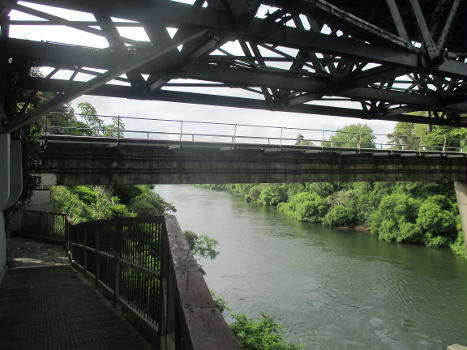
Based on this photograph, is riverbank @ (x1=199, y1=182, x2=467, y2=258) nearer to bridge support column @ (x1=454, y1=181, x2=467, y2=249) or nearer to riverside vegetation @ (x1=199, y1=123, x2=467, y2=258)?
riverside vegetation @ (x1=199, y1=123, x2=467, y2=258)

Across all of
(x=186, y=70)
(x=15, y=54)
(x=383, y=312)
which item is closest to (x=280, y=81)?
(x=186, y=70)

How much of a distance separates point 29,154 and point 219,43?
525 centimetres

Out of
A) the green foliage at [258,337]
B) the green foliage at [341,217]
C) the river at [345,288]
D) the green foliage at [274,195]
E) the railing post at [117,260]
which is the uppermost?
the railing post at [117,260]

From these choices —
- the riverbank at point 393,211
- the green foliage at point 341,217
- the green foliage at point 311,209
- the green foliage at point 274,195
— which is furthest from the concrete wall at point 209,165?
the green foliage at point 274,195

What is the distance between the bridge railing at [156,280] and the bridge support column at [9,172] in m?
1.32

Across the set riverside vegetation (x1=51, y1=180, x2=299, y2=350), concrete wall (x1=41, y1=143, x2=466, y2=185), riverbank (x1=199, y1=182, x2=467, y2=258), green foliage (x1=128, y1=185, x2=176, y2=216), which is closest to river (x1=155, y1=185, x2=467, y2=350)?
riverside vegetation (x1=51, y1=180, x2=299, y2=350)

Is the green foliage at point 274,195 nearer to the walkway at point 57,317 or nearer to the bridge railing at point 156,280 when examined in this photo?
the walkway at point 57,317

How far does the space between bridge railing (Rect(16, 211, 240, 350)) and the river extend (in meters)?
10.5

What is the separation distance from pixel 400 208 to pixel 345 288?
18034mm

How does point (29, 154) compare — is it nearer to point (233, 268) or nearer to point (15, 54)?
point (15, 54)

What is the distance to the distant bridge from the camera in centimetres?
905

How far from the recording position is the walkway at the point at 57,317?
145 inches

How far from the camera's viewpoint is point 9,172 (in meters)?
4.64

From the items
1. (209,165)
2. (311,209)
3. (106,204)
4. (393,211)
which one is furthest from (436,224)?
(106,204)
